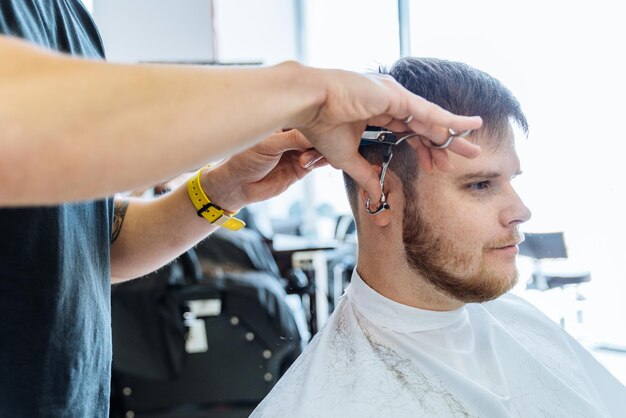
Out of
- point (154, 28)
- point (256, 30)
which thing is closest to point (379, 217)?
point (154, 28)

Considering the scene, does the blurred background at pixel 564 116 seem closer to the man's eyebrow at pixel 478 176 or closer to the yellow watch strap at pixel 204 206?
the man's eyebrow at pixel 478 176

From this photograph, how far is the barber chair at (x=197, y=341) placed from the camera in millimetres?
2615

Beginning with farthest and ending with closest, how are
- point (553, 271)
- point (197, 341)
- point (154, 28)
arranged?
point (154, 28), point (553, 271), point (197, 341)

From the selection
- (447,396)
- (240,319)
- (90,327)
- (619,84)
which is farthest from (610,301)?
(90,327)

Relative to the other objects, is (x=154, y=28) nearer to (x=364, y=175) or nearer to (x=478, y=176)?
(x=478, y=176)

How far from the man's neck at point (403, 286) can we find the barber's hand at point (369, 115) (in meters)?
0.51

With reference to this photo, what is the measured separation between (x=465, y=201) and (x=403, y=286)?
223 millimetres

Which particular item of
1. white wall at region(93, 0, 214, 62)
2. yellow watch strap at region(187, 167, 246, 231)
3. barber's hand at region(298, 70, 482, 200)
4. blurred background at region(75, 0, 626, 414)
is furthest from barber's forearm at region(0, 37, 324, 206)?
white wall at region(93, 0, 214, 62)

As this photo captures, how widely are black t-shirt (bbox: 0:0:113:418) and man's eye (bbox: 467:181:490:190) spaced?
0.74 m

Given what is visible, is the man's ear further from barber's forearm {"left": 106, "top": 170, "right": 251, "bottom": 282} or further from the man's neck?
barber's forearm {"left": 106, "top": 170, "right": 251, "bottom": 282}

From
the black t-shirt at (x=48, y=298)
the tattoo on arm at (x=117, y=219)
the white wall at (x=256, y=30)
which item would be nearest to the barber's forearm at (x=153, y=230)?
the tattoo on arm at (x=117, y=219)

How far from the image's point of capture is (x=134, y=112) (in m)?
0.61

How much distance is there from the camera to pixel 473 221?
4.25 ft

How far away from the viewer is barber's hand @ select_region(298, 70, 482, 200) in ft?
2.53
